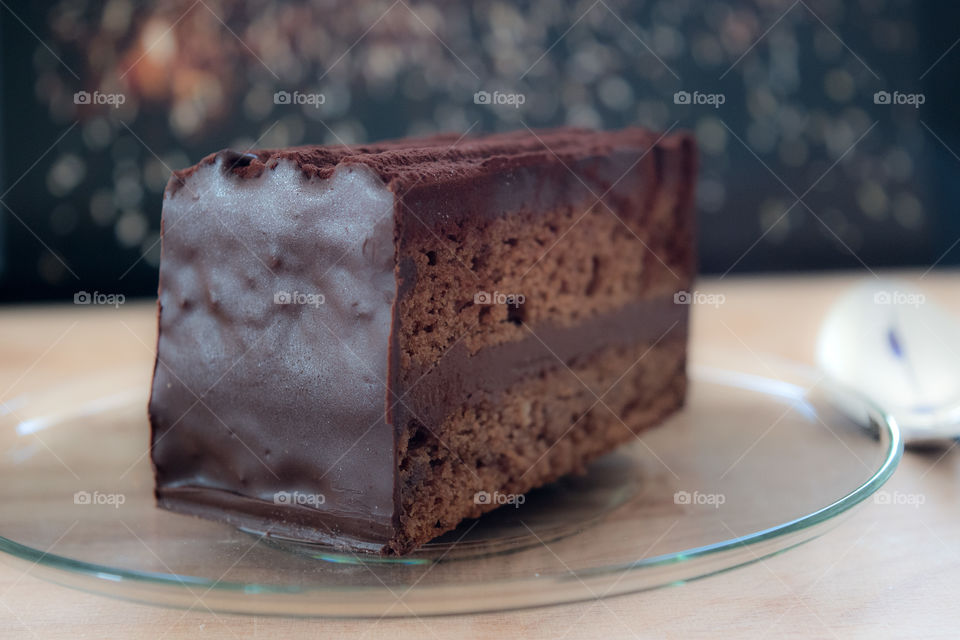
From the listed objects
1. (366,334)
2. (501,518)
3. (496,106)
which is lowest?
(501,518)

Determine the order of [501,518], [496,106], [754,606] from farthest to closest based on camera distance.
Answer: [496,106] < [501,518] < [754,606]

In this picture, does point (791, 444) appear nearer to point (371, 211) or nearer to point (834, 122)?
point (371, 211)

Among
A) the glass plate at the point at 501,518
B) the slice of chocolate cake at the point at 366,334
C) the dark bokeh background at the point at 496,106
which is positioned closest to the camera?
the glass plate at the point at 501,518

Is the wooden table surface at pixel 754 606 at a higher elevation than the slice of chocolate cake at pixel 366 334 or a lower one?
lower

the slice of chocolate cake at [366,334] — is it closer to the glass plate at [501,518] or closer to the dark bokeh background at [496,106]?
the glass plate at [501,518]

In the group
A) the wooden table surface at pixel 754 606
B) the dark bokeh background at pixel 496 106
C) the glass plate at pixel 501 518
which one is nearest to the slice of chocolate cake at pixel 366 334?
the glass plate at pixel 501 518

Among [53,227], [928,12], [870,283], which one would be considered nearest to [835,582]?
[870,283]

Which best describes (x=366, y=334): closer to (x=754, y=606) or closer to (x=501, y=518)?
(x=501, y=518)

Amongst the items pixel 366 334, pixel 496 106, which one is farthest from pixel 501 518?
pixel 496 106
